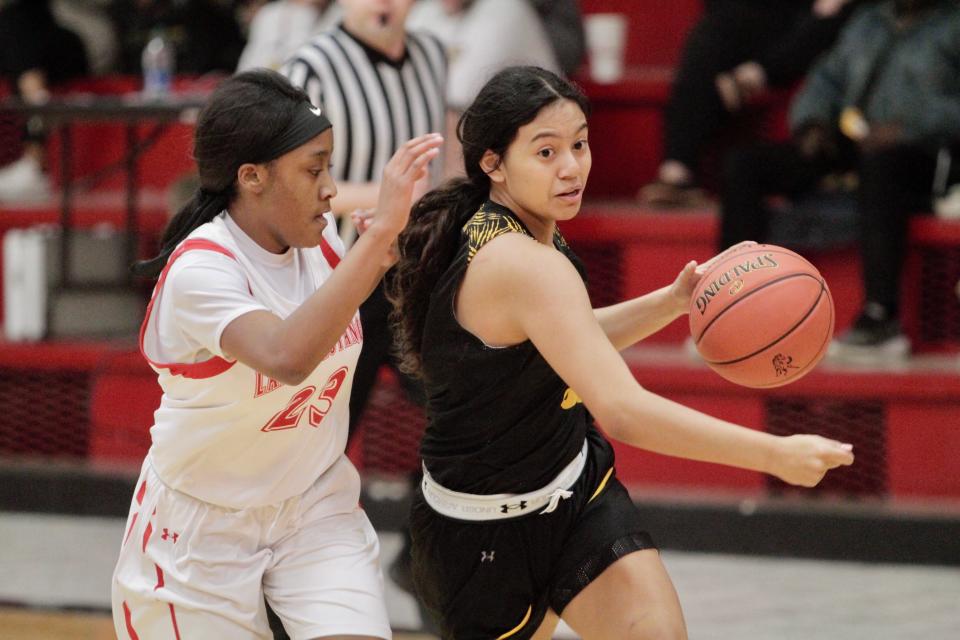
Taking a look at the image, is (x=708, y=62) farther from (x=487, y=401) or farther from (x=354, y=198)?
(x=487, y=401)

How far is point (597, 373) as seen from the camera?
2514 millimetres

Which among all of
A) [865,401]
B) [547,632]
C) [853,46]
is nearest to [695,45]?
[853,46]

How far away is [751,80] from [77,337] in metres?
3.22

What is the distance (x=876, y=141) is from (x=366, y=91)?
2.41 meters

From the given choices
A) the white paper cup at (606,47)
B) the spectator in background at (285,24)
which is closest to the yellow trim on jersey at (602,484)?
the white paper cup at (606,47)

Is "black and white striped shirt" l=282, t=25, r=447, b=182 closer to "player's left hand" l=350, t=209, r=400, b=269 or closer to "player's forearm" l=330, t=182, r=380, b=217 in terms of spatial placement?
"player's forearm" l=330, t=182, r=380, b=217

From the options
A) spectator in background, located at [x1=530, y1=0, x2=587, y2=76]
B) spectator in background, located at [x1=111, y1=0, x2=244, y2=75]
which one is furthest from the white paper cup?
spectator in background, located at [x1=111, y1=0, x2=244, y2=75]

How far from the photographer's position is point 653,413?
244 cm

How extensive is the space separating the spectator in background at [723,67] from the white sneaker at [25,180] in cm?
346

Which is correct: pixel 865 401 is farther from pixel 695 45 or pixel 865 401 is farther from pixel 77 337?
pixel 77 337

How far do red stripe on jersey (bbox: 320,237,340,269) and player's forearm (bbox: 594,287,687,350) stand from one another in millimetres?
534

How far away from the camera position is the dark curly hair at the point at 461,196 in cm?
275

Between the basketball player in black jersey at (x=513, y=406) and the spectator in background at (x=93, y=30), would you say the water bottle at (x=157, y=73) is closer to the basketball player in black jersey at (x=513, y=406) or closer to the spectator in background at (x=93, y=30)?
the spectator in background at (x=93, y=30)

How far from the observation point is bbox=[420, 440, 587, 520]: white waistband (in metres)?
2.82
